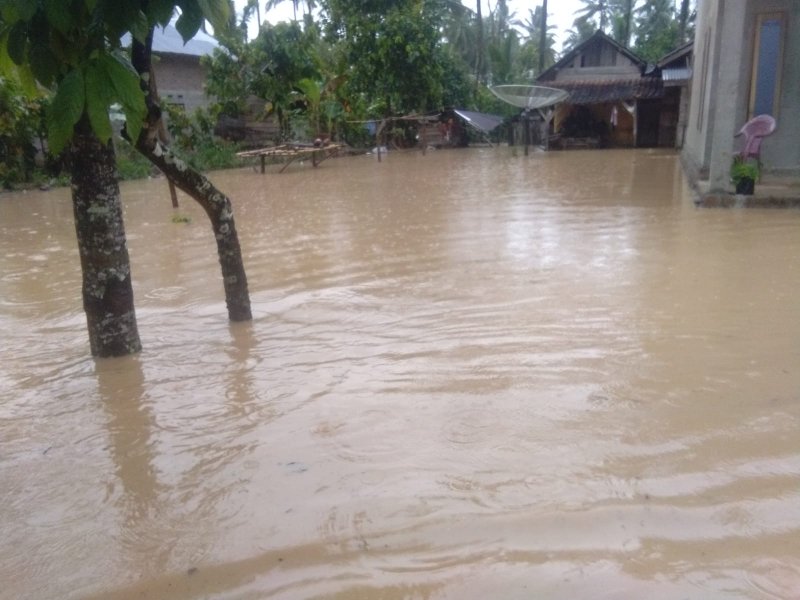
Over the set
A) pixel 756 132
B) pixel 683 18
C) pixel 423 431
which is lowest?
pixel 423 431

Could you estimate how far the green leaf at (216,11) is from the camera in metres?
2.96

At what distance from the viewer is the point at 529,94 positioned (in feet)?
79.6

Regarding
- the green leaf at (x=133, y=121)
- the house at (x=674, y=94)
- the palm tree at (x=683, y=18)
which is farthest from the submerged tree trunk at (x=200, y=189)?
the palm tree at (x=683, y=18)

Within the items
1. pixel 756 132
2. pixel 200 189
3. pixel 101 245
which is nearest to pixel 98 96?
pixel 101 245

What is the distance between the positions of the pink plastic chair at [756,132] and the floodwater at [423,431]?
11.0 feet

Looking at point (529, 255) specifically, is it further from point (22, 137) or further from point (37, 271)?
point (22, 137)

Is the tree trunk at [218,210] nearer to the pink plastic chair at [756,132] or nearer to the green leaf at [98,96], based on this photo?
the green leaf at [98,96]

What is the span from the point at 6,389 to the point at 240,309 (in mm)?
1701

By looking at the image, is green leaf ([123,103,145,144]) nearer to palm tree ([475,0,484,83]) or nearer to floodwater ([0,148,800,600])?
floodwater ([0,148,800,600])

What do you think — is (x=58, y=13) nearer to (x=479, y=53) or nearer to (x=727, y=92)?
(x=727, y=92)

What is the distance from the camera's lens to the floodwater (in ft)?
8.30

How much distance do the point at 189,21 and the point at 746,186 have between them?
29.5 ft

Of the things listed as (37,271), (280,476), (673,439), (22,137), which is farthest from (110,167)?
(22,137)

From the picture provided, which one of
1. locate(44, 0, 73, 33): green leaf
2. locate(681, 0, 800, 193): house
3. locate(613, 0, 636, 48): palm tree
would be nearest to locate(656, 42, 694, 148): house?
locate(613, 0, 636, 48): palm tree
